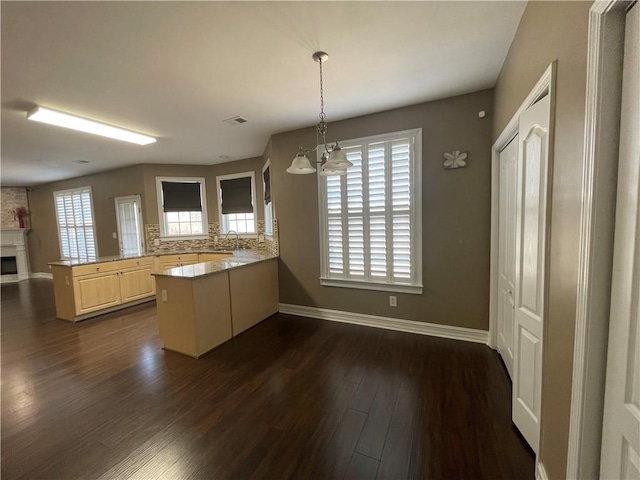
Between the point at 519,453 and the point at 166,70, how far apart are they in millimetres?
3823

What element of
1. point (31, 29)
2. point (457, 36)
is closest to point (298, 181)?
point (457, 36)

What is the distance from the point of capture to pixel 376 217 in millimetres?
3291

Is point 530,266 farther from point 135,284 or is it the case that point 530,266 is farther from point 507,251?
point 135,284

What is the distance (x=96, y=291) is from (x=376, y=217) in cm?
460

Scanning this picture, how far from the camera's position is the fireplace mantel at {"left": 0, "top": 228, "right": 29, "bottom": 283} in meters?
7.32

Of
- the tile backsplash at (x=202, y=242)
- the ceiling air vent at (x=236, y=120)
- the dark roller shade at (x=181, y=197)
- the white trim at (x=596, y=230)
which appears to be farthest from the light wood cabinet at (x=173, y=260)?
the white trim at (x=596, y=230)

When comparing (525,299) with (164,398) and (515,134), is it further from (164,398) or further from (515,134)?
(164,398)

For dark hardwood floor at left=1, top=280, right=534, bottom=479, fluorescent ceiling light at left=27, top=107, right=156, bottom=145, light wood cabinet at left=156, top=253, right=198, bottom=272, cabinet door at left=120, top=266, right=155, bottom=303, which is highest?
fluorescent ceiling light at left=27, top=107, right=156, bottom=145

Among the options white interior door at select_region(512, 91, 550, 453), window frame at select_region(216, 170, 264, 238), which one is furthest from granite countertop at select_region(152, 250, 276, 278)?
white interior door at select_region(512, 91, 550, 453)

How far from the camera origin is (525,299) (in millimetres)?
1656

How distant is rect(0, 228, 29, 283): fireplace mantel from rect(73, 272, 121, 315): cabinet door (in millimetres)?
6181

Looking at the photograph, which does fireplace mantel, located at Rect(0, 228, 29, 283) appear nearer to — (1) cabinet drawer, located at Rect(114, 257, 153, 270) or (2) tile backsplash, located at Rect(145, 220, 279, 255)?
(2) tile backsplash, located at Rect(145, 220, 279, 255)

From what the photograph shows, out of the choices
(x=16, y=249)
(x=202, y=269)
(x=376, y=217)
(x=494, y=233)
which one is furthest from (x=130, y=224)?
(x=494, y=233)

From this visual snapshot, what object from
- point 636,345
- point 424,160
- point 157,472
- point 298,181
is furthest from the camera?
point 298,181
